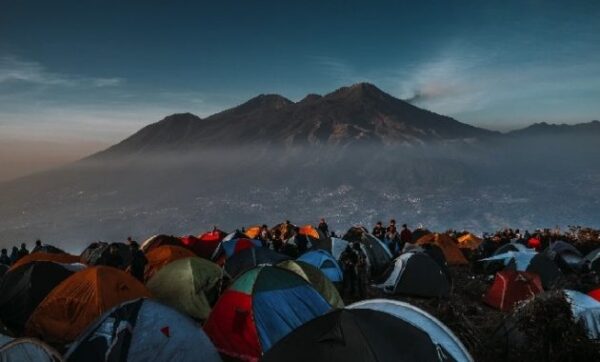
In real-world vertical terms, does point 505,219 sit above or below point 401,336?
below

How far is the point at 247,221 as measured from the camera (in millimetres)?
166250

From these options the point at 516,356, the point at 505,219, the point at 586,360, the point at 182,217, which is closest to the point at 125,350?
the point at 516,356

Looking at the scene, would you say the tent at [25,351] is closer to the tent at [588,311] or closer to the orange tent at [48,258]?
the orange tent at [48,258]

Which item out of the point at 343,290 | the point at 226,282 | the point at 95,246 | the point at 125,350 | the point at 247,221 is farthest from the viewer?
the point at 247,221

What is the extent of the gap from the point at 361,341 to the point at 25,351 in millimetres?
4160

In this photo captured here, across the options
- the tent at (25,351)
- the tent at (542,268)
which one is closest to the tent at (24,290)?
the tent at (25,351)

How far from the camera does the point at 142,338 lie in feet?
24.8

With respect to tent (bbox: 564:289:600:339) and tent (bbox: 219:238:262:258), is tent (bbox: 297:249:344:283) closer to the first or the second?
tent (bbox: 219:238:262:258)

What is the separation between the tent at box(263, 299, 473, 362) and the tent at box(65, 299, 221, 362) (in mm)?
2392

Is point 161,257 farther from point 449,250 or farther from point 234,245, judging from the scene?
point 449,250

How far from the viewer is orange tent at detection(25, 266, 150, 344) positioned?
988 centimetres

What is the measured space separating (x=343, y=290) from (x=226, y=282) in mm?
3903

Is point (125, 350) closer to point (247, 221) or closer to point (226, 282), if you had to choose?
point (226, 282)

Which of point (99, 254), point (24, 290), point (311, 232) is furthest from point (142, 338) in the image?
point (311, 232)
